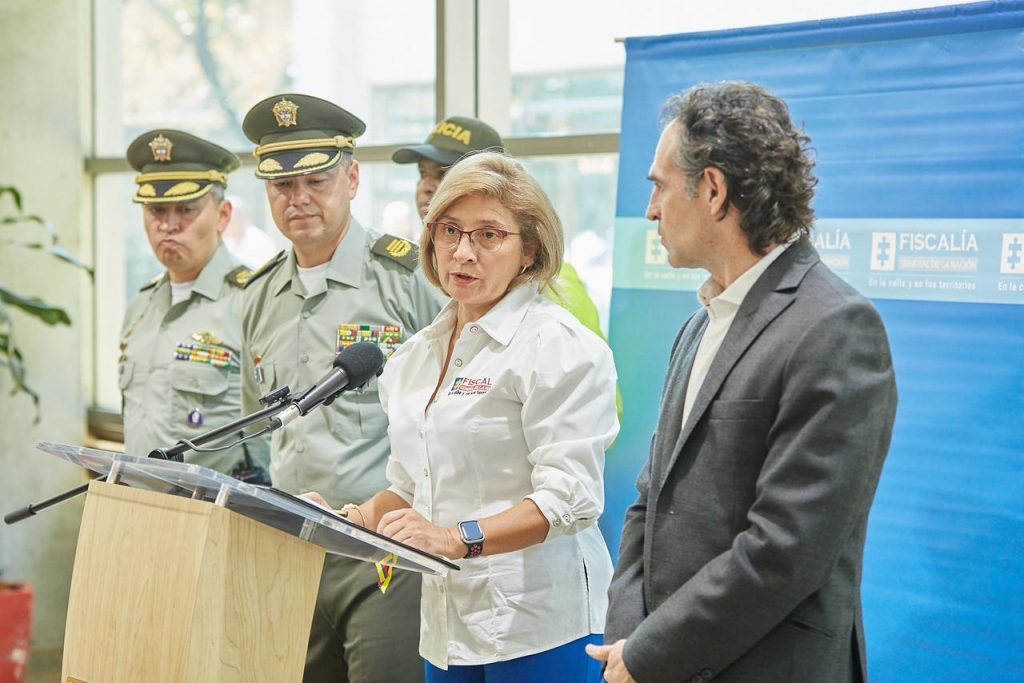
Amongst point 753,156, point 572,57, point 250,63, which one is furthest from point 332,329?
point 250,63

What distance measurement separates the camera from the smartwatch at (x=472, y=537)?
171cm

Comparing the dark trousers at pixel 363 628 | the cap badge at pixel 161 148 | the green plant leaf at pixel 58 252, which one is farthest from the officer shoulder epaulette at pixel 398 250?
the green plant leaf at pixel 58 252

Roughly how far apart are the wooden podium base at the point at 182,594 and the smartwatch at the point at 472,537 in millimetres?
231

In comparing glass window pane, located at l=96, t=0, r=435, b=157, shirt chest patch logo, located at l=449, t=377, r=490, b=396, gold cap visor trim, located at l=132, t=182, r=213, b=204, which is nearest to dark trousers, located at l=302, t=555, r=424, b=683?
shirt chest patch logo, located at l=449, t=377, r=490, b=396

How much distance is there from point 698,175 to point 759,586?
22.2 inches

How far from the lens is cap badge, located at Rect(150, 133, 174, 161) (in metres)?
3.37

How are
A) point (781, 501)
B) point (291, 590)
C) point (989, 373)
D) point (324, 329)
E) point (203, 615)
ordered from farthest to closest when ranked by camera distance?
point (324, 329) < point (989, 373) < point (291, 590) < point (203, 615) < point (781, 501)

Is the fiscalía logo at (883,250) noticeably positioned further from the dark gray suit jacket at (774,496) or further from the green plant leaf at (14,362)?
the green plant leaf at (14,362)

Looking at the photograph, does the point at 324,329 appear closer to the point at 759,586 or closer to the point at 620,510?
the point at 620,510

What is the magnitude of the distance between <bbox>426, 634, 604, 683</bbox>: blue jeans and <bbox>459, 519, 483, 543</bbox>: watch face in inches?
11.2

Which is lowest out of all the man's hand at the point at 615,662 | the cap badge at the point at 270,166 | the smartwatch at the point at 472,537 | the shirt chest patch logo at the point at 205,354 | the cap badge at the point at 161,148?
the man's hand at the point at 615,662

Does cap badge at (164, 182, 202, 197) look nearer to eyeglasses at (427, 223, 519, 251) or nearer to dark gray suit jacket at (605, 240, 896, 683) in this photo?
eyeglasses at (427, 223, 519, 251)

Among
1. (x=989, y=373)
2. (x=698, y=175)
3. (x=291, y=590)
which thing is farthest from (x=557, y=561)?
(x=989, y=373)

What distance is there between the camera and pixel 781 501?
133cm
